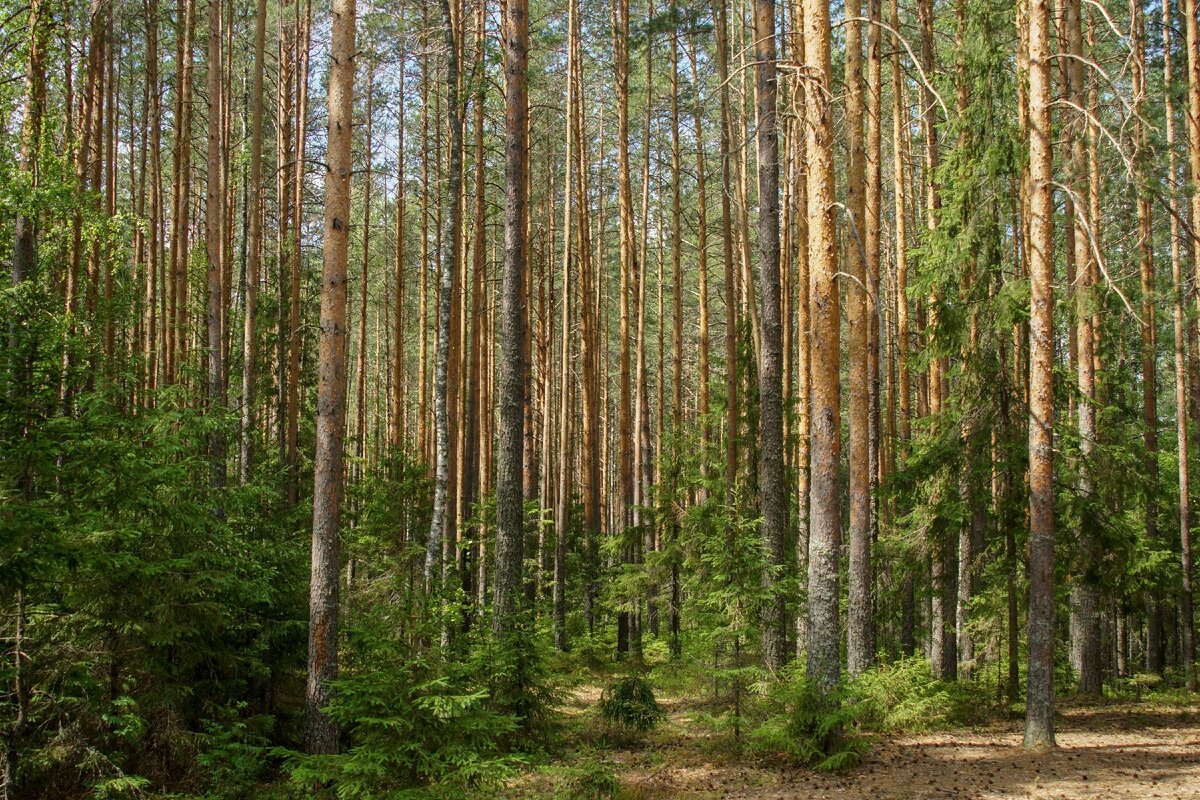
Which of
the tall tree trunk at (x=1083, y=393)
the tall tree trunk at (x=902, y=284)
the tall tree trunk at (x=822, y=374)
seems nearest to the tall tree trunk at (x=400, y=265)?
the tall tree trunk at (x=902, y=284)

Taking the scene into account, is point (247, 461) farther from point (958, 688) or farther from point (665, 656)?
point (958, 688)

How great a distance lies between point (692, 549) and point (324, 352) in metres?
7.70

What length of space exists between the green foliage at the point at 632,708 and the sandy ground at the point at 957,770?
289 millimetres

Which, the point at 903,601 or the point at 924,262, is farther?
the point at 903,601

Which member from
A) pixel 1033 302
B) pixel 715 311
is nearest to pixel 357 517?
pixel 1033 302

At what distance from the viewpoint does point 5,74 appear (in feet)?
31.9

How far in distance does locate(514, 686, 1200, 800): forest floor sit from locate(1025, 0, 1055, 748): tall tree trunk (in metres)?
0.68

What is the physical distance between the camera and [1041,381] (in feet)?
29.1

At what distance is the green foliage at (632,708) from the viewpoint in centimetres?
1064

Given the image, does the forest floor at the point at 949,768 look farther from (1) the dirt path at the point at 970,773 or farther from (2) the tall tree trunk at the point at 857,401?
(2) the tall tree trunk at the point at 857,401

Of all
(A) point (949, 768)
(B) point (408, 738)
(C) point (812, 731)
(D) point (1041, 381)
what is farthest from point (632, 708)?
(D) point (1041, 381)

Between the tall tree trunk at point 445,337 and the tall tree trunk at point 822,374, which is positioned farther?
the tall tree trunk at point 445,337

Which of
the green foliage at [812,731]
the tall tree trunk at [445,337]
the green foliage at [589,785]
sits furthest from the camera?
the tall tree trunk at [445,337]

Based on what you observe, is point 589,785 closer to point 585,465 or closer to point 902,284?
point 902,284
